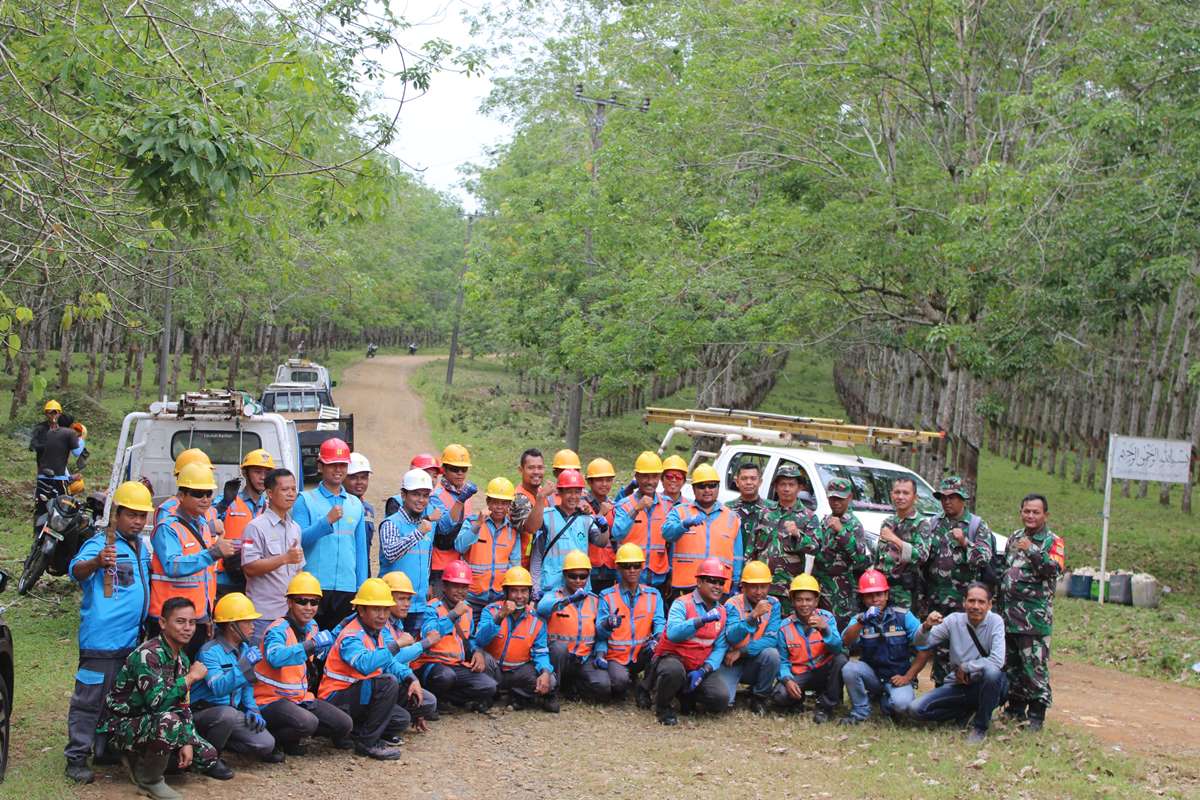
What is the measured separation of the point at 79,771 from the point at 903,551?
5821 millimetres

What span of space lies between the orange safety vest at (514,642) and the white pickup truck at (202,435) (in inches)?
156

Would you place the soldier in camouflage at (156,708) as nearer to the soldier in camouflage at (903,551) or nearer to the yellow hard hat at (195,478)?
the yellow hard hat at (195,478)

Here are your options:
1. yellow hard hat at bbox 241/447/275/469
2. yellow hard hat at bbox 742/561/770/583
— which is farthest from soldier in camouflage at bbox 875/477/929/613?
yellow hard hat at bbox 241/447/275/469

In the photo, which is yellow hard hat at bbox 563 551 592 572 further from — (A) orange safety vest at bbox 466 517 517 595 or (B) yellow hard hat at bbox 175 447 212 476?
(B) yellow hard hat at bbox 175 447 212 476

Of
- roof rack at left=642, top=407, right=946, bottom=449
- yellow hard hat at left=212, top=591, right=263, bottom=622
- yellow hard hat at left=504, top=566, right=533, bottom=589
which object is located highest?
roof rack at left=642, top=407, right=946, bottom=449

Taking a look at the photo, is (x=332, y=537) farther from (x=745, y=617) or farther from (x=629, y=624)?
(x=745, y=617)

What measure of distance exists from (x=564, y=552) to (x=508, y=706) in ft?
3.99

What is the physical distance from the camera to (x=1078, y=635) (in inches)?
551

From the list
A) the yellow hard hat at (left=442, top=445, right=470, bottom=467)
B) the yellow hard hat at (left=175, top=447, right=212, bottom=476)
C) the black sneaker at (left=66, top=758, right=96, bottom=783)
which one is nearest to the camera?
the black sneaker at (left=66, top=758, right=96, bottom=783)

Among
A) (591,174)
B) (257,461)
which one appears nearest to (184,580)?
(257,461)

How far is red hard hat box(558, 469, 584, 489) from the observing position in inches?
369

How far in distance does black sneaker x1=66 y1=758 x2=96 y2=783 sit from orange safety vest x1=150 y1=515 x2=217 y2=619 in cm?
99

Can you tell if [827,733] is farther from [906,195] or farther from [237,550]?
[906,195]

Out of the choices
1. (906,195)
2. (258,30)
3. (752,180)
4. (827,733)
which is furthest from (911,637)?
(752,180)
